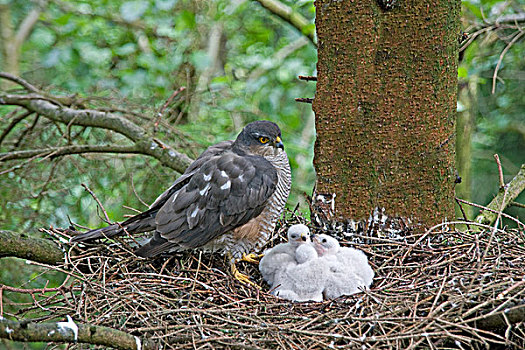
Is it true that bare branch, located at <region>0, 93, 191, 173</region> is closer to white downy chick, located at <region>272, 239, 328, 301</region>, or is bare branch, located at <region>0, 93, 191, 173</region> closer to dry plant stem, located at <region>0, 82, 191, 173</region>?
dry plant stem, located at <region>0, 82, 191, 173</region>

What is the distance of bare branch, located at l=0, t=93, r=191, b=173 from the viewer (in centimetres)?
340

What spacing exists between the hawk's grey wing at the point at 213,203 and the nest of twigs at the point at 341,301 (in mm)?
141

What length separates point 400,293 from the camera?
2486 mm

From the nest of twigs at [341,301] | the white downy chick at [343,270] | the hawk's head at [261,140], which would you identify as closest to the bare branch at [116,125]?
the hawk's head at [261,140]

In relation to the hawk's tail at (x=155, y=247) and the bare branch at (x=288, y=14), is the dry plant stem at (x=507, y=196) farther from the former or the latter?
the bare branch at (x=288, y=14)

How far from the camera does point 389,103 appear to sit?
287 cm

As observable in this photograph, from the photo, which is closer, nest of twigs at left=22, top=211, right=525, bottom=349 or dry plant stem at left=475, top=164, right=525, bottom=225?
nest of twigs at left=22, top=211, right=525, bottom=349

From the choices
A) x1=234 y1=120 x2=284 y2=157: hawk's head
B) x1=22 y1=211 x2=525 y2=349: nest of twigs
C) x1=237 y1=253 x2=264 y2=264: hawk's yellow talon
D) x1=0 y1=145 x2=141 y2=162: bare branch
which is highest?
x1=234 y1=120 x2=284 y2=157: hawk's head

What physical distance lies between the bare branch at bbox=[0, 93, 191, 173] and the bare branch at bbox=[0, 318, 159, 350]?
1628 millimetres

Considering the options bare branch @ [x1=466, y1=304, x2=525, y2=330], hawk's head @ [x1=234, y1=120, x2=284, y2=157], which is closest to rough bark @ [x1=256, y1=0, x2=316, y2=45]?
hawk's head @ [x1=234, y1=120, x2=284, y2=157]

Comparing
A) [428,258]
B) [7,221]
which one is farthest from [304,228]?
[7,221]

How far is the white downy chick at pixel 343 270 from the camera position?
2639 mm

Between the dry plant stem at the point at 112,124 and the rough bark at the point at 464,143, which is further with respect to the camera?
the rough bark at the point at 464,143

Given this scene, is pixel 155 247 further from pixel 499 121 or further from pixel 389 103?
pixel 499 121
